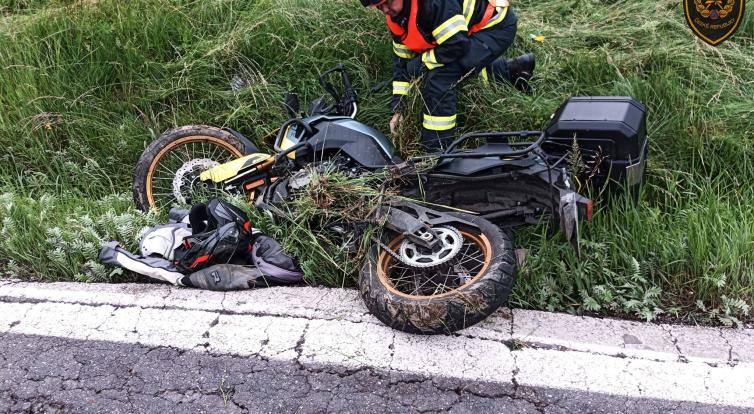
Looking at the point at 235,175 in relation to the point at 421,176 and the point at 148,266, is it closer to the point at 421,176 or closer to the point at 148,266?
the point at 148,266

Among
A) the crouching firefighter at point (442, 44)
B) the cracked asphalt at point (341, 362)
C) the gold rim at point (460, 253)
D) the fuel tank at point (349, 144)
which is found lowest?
the cracked asphalt at point (341, 362)

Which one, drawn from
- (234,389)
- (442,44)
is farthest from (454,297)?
(442,44)

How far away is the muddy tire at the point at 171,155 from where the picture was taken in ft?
14.2

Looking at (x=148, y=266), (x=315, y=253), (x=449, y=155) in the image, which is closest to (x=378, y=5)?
(x=449, y=155)

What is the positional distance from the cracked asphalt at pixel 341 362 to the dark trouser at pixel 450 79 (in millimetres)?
1517

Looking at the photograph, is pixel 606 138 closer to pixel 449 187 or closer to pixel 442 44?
pixel 449 187

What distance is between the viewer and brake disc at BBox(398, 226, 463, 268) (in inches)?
123

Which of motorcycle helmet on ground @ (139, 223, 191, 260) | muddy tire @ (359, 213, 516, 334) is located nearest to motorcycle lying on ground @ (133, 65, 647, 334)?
muddy tire @ (359, 213, 516, 334)

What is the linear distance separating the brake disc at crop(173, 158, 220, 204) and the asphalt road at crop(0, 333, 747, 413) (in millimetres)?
1535

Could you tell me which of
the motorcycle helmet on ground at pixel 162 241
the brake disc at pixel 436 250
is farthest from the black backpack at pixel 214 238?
the brake disc at pixel 436 250

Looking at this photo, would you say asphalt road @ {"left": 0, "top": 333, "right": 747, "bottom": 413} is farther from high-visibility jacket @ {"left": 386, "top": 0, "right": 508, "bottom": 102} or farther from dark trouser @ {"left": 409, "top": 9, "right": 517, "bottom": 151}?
high-visibility jacket @ {"left": 386, "top": 0, "right": 508, "bottom": 102}

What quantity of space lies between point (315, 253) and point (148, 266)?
3.06 feet

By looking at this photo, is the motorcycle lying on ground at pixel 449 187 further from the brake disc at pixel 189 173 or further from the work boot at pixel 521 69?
the work boot at pixel 521 69

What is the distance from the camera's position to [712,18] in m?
→ 3.70
